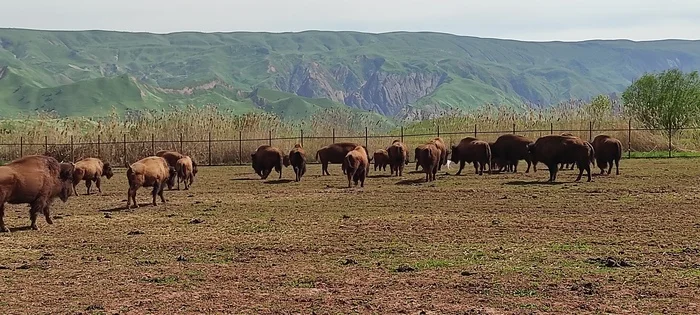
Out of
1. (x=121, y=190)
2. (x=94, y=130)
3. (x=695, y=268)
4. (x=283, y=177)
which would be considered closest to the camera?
(x=695, y=268)

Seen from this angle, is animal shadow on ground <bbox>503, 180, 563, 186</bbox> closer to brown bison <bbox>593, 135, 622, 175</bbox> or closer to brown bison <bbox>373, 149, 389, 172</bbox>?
brown bison <bbox>593, 135, 622, 175</bbox>

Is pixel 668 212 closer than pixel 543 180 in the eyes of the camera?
Yes

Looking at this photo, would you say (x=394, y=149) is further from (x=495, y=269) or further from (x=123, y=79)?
(x=123, y=79)

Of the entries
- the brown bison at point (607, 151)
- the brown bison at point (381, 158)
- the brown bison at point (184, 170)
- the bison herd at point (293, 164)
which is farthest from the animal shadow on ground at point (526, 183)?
the brown bison at point (184, 170)

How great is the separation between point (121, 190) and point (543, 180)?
13508mm

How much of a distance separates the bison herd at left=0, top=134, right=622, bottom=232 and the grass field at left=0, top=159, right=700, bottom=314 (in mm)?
743

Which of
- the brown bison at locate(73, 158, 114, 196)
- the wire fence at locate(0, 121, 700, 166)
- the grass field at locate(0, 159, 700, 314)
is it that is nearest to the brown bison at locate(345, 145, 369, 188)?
the grass field at locate(0, 159, 700, 314)

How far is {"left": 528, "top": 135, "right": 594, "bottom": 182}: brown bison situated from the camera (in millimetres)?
24297

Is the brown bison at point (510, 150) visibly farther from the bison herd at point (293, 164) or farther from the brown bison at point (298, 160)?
the brown bison at point (298, 160)

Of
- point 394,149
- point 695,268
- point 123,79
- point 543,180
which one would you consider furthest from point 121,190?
point 123,79

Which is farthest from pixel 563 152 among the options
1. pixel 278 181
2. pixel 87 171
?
pixel 87 171

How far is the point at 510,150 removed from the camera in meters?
29.6

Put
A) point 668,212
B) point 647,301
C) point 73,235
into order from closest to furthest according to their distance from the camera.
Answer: point 647,301 → point 73,235 → point 668,212

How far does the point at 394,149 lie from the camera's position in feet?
92.3
